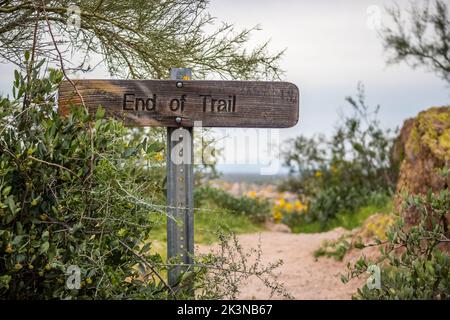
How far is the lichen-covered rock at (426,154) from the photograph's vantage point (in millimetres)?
5699

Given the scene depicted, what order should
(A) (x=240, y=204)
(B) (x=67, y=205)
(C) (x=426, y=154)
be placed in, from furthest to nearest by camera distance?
(A) (x=240, y=204)
(C) (x=426, y=154)
(B) (x=67, y=205)

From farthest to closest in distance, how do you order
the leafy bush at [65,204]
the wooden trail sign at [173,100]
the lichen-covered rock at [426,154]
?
1. the lichen-covered rock at [426,154]
2. the wooden trail sign at [173,100]
3. the leafy bush at [65,204]

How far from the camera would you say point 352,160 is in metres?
11.5

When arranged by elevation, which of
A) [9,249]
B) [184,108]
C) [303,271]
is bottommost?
[303,271]

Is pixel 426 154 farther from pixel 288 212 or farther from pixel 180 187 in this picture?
pixel 288 212

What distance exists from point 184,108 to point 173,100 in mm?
84

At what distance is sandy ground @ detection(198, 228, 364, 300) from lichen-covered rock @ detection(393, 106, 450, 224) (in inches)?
41.3

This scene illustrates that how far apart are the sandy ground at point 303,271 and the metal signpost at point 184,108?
1.42m

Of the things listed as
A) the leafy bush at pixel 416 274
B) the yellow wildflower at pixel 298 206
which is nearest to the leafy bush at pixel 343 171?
the yellow wildflower at pixel 298 206

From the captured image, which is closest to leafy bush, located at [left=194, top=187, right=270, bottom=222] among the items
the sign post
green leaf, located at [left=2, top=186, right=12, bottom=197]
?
the sign post

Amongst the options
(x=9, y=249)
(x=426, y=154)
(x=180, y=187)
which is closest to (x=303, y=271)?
(x=426, y=154)

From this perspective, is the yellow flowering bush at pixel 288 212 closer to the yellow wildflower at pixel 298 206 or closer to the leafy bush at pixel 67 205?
the yellow wildflower at pixel 298 206

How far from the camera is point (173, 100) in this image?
3723 millimetres

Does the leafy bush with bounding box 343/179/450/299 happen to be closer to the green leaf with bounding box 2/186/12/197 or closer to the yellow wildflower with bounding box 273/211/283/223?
the green leaf with bounding box 2/186/12/197
